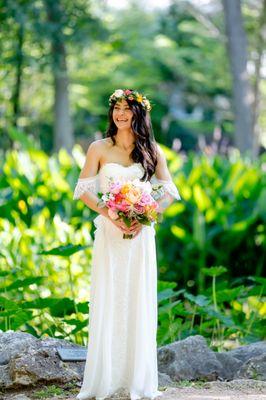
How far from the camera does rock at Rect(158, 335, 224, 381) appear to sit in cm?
602

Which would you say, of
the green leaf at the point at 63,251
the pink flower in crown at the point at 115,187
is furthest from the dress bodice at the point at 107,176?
the green leaf at the point at 63,251

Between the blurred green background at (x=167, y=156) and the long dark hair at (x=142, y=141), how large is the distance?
58.0 inches

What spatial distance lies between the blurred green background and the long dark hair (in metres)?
1.47

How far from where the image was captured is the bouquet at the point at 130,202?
16.8 feet

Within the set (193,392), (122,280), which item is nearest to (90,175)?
(122,280)

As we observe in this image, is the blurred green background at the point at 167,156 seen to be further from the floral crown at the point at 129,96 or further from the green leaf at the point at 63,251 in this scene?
the floral crown at the point at 129,96

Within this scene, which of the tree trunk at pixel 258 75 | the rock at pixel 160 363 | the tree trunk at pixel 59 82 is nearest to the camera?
the rock at pixel 160 363

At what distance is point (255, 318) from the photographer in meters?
7.72

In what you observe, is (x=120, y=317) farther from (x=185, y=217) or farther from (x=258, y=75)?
(x=258, y=75)

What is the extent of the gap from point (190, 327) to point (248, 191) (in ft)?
13.5

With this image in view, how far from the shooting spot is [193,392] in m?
5.44

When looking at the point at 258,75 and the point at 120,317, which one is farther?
the point at 258,75

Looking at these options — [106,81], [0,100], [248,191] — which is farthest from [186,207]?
[106,81]

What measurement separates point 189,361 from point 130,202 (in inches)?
57.4
